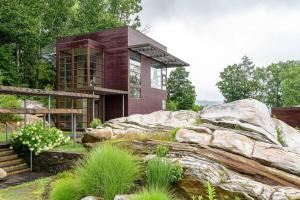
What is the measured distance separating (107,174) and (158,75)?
19.2 m

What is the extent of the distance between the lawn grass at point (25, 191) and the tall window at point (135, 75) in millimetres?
12017

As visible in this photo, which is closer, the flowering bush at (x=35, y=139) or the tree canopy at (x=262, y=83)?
the flowering bush at (x=35, y=139)

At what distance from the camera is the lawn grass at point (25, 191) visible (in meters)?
7.02

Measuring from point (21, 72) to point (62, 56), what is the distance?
8.22 m

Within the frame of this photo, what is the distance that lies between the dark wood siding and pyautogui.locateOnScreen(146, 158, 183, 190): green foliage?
47.2 feet

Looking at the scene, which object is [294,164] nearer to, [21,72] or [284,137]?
[284,137]

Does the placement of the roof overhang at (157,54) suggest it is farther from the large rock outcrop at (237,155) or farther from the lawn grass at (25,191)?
the lawn grass at (25,191)

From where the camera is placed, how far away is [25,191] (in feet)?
25.3

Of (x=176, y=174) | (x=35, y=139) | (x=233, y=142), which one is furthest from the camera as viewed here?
(x=35, y=139)

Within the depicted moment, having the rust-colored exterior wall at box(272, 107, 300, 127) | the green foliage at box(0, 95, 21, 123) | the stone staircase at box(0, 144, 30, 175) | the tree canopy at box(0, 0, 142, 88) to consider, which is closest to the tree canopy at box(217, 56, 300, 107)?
the tree canopy at box(0, 0, 142, 88)

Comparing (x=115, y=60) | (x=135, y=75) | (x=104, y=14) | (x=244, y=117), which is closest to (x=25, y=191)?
(x=244, y=117)

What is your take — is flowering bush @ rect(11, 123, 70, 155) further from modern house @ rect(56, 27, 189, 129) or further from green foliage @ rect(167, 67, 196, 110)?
green foliage @ rect(167, 67, 196, 110)

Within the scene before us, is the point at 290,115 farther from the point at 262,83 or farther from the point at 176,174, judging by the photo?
the point at 262,83

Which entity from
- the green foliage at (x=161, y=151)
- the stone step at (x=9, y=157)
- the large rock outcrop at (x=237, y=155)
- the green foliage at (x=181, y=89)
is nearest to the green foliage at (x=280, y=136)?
the large rock outcrop at (x=237, y=155)
